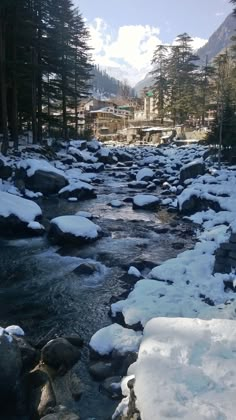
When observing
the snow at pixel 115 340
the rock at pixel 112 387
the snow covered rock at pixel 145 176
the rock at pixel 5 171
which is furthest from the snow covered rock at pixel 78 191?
the rock at pixel 112 387

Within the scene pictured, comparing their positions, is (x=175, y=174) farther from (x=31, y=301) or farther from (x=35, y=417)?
(x=35, y=417)

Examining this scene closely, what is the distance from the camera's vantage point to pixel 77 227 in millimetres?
13125

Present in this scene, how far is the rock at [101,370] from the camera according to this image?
6145mm

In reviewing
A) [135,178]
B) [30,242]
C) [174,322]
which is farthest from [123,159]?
→ [174,322]

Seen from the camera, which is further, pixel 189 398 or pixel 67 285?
pixel 67 285

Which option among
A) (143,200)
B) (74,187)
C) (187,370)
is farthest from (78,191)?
(187,370)

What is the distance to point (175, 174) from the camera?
28.1 meters

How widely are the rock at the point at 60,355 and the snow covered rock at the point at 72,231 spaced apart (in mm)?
6268

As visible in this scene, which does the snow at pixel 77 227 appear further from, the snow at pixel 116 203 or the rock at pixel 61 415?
the rock at pixel 61 415

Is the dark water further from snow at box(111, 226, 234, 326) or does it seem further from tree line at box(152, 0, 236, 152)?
tree line at box(152, 0, 236, 152)

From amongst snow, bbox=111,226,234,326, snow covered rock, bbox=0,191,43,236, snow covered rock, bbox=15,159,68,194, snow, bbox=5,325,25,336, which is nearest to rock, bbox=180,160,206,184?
Answer: snow covered rock, bbox=15,159,68,194

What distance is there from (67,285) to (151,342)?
490 cm

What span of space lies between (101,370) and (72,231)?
7050 mm

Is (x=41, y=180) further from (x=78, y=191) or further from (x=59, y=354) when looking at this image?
(x=59, y=354)
